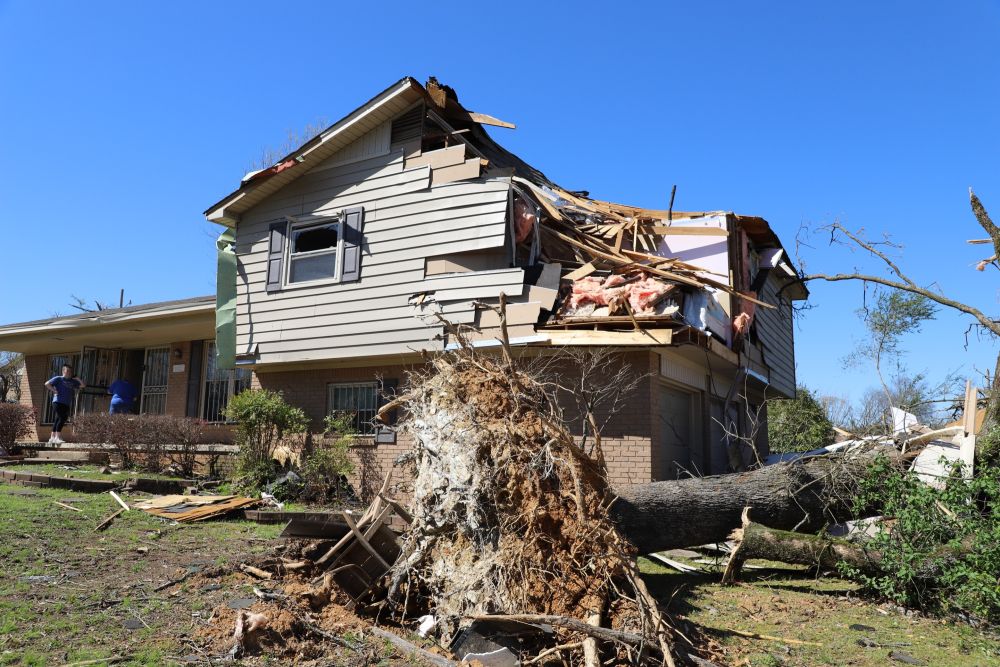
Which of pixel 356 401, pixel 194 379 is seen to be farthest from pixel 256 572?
pixel 194 379

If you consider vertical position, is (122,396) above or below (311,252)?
below

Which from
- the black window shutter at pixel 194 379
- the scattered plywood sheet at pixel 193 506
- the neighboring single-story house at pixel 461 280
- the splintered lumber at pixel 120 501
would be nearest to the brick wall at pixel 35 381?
the black window shutter at pixel 194 379

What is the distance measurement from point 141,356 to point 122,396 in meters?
1.45

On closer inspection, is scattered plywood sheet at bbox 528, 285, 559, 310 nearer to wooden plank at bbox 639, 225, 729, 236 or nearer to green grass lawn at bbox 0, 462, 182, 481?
wooden plank at bbox 639, 225, 729, 236

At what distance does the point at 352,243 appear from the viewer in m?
12.6

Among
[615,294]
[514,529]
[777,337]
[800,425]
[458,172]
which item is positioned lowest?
[514,529]

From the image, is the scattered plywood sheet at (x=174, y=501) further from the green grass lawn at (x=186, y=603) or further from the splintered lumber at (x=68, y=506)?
the splintered lumber at (x=68, y=506)

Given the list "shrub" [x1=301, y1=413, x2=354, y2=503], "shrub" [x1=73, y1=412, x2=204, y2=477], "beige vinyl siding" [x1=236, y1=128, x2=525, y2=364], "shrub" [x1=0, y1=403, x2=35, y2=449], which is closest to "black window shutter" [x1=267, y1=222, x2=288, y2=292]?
"beige vinyl siding" [x1=236, y1=128, x2=525, y2=364]

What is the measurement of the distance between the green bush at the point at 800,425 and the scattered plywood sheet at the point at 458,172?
31.5 ft

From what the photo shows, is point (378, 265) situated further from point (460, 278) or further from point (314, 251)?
point (460, 278)

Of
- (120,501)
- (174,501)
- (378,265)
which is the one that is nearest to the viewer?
(120,501)

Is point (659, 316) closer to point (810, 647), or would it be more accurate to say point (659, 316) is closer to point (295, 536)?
point (810, 647)

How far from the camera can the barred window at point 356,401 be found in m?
12.7

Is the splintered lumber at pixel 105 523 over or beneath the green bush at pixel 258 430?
beneath
